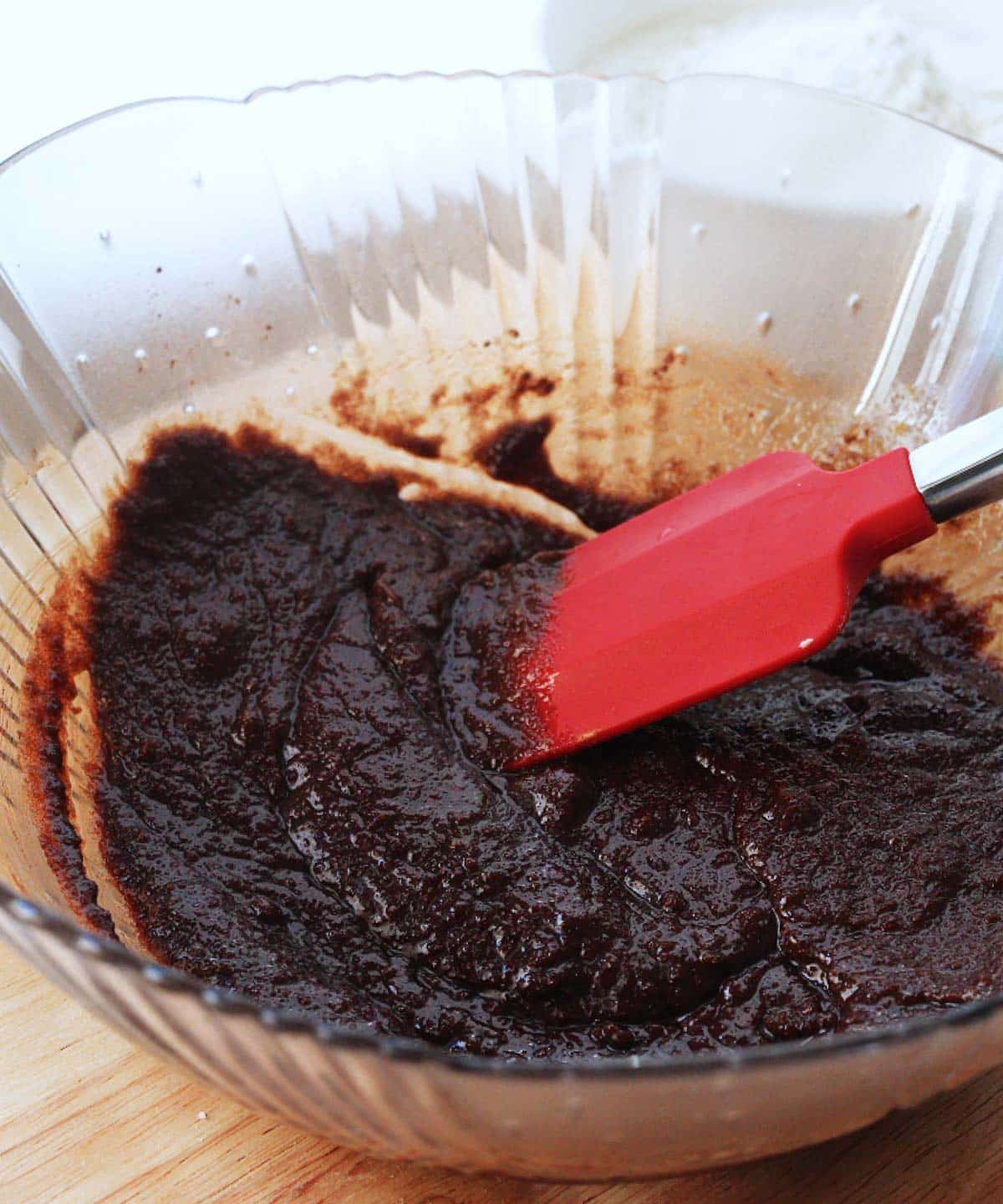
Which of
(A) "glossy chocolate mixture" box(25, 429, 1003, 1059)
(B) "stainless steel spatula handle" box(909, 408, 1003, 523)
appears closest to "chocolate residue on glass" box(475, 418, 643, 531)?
(A) "glossy chocolate mixture" box(25, 429, 1003, 1059)

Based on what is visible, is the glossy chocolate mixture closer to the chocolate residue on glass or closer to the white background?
the chocolate residue on glass

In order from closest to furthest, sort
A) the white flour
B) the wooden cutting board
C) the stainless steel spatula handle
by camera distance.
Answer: the wooden cutting board
the stainless steel spatula handle
the white flour

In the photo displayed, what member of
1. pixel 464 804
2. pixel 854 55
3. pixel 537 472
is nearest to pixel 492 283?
pixel 537 472

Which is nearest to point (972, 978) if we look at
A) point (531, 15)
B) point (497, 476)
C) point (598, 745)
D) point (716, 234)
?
point (598, 745)

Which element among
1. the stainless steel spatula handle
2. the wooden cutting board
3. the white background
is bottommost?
the wooden cutting board

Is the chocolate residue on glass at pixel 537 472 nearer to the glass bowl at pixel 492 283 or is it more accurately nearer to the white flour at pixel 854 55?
the glass bowl at pixel 492 283

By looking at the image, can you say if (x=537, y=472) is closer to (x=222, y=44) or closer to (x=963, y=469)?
(x=963, y=469)

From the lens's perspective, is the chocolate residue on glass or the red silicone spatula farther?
the chocolate residue on glass
